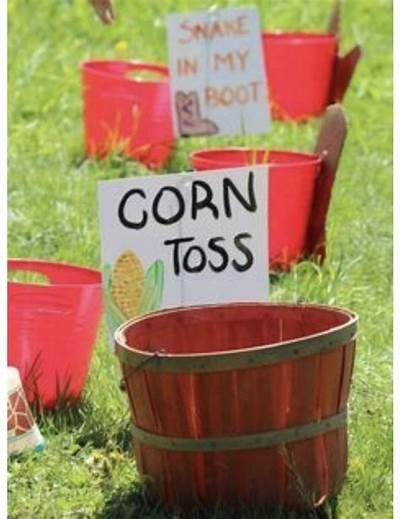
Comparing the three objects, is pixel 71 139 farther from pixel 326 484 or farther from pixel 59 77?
pixel 326 484

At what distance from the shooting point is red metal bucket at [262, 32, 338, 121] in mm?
7547

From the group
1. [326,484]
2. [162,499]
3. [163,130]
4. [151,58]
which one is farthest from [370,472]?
[151,58]

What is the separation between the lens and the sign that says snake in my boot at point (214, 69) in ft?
20.7

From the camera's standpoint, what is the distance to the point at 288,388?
11.4ft

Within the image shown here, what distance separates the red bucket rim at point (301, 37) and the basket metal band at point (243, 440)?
13.8ft

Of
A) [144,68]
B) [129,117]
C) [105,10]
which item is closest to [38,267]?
[105,10]

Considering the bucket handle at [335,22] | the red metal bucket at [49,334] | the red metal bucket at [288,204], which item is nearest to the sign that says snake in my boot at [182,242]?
the red metal bucket at [49,334]

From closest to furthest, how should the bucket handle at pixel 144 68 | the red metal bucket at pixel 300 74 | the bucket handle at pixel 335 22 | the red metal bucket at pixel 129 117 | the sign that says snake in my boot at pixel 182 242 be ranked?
the sign that says snake in my boot at pixel 182 242
the red metal bucket at pixel 129 117
the bucket handle at pixel 144 68
the red metal bucket at pixel 300 74
the bucket handle at pixel 335 22

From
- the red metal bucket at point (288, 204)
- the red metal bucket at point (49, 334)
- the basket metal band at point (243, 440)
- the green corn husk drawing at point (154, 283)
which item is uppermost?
the red metal bucket at point (288, 204)

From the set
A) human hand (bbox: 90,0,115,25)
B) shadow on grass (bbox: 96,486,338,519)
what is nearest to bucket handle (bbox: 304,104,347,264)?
human hand (bbox: 90,0,115,25)

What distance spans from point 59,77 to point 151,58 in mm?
691

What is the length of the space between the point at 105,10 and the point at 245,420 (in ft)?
4.88

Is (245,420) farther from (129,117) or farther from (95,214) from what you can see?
(129,117)

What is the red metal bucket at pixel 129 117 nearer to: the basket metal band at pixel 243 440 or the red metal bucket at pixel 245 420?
the red metal bucket at pixel 245 420
